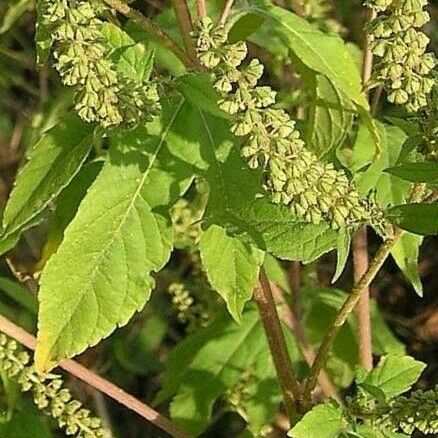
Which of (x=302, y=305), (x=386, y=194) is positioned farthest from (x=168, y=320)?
(x=386, y=194)

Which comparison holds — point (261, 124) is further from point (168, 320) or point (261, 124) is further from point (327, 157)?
point (168, 320)

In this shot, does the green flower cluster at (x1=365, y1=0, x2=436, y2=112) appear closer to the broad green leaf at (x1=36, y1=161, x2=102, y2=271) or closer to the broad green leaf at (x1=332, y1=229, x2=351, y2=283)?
the broad green leaf at (x1=332, y1=229, x2=351, y2=283)

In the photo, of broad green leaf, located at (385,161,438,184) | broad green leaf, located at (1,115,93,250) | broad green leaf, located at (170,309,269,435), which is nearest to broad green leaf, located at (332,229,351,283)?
broad green leaf, located at (385,161,438,184)

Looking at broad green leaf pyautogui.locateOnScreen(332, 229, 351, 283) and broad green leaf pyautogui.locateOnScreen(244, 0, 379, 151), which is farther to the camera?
broad green leaf pyautogui.locateOnScreen(244, 0, 379, 151)

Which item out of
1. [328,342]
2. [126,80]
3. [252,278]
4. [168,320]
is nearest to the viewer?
[126,80]

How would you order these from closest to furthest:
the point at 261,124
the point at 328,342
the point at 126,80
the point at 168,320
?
the point at 261,124 < the point at 126,80 < the point at 328,342 < the point at 168,320

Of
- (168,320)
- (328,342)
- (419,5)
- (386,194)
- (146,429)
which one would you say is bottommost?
(146,429)

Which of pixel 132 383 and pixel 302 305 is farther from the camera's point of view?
pixel 132 383
